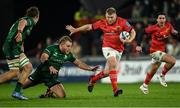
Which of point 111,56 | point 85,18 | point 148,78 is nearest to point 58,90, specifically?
point 111,56

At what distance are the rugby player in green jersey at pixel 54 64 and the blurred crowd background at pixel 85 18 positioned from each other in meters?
6.85

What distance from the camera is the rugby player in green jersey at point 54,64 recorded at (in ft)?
52.7

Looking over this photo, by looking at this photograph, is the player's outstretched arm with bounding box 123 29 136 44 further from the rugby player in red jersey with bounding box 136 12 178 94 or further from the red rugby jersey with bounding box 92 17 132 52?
the rugby player in red jersey with bounding box 136 12 178 94

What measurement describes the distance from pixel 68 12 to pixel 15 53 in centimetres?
1673

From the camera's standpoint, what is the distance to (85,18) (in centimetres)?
2778

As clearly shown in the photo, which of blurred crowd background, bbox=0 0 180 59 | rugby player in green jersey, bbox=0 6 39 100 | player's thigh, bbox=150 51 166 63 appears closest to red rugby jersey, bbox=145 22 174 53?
player's thigh, bbox=150 51 166 63

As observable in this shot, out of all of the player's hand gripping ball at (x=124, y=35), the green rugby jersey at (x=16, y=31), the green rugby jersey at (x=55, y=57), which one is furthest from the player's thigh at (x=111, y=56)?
the green rugby jersey at (x=16, y=31)

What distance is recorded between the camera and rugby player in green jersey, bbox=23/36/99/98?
1608 cm

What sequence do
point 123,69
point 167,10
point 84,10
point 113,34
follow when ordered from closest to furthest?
point 113,34
point 123,69
point 167,10
point 84,10

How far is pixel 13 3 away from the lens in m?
31.2

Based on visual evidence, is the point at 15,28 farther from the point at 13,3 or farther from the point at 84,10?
the point at 13,3

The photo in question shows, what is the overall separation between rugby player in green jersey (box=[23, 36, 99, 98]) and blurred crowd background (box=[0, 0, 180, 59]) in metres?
6.85

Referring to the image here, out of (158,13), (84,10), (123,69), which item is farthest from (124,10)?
(158,13)

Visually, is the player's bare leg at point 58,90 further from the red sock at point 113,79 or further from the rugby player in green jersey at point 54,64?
the red sock at point 113,79
